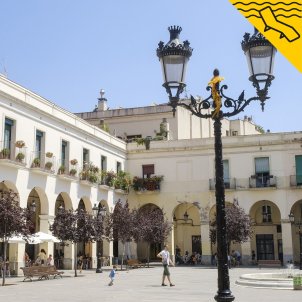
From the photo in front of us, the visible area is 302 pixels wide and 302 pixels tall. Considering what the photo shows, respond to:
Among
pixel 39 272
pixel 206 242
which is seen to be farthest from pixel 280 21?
pixel 206 242

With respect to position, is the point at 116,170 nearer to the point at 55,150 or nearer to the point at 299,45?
the point at 55,150

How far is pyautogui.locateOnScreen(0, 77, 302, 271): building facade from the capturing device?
95.4 feet

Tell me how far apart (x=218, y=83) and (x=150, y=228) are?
2899 centimetres

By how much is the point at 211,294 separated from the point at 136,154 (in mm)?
25615

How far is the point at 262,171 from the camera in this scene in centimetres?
3788

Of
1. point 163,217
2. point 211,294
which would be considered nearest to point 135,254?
point 163,217

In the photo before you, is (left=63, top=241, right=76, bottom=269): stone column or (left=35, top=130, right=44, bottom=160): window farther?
(left=63, top=241, right=76, bottom=269): stone column

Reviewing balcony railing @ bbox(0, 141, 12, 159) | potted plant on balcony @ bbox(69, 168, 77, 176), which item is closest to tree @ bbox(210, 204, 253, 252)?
potted plant on balcony @ bbox(69, 168, 77, 176)

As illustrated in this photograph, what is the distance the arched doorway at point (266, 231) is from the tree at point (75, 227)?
16534 mm

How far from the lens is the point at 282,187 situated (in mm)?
36906

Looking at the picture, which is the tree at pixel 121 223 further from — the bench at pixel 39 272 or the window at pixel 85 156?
the bench at pixel 39 272

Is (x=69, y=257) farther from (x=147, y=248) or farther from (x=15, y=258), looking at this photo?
(x=147, y=248)

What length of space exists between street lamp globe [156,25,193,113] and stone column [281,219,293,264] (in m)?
31.2

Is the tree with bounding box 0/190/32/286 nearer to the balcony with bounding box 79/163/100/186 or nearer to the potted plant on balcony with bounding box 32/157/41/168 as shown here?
the potted plant on balcony with bounding box 32/157/41/168
